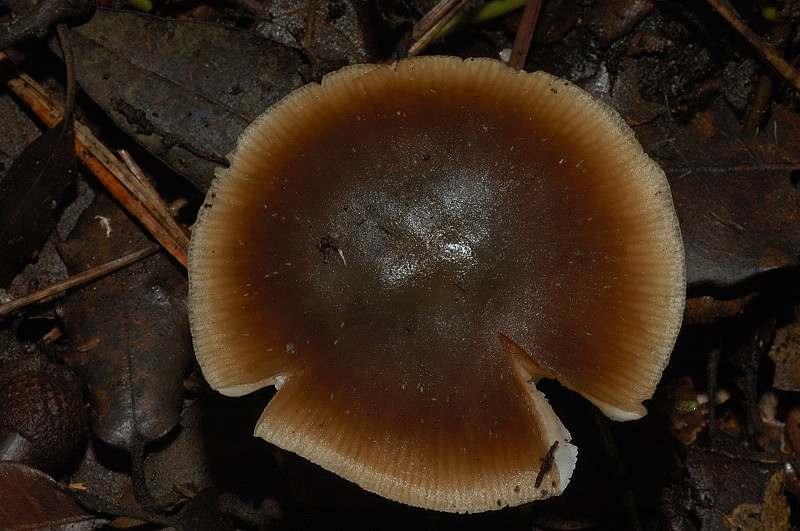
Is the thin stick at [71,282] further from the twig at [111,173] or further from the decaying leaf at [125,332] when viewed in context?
the twig at [111,173]

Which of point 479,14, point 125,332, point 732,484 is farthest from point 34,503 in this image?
point 732,484

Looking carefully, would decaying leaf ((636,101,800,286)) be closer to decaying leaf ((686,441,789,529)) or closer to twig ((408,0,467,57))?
decaying leaf ((686,441,789,529))

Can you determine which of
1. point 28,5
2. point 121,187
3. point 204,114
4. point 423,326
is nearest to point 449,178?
point 423,326

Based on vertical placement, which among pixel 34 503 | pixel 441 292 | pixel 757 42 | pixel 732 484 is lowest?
pixel 732 484

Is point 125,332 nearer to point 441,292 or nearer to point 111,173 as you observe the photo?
point 111,173

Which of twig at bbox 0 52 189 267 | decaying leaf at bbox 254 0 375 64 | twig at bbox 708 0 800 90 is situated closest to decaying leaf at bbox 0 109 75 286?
twig at bbox 0 52 189 267

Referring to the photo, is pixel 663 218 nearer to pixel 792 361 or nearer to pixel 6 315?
pixel 792 361
